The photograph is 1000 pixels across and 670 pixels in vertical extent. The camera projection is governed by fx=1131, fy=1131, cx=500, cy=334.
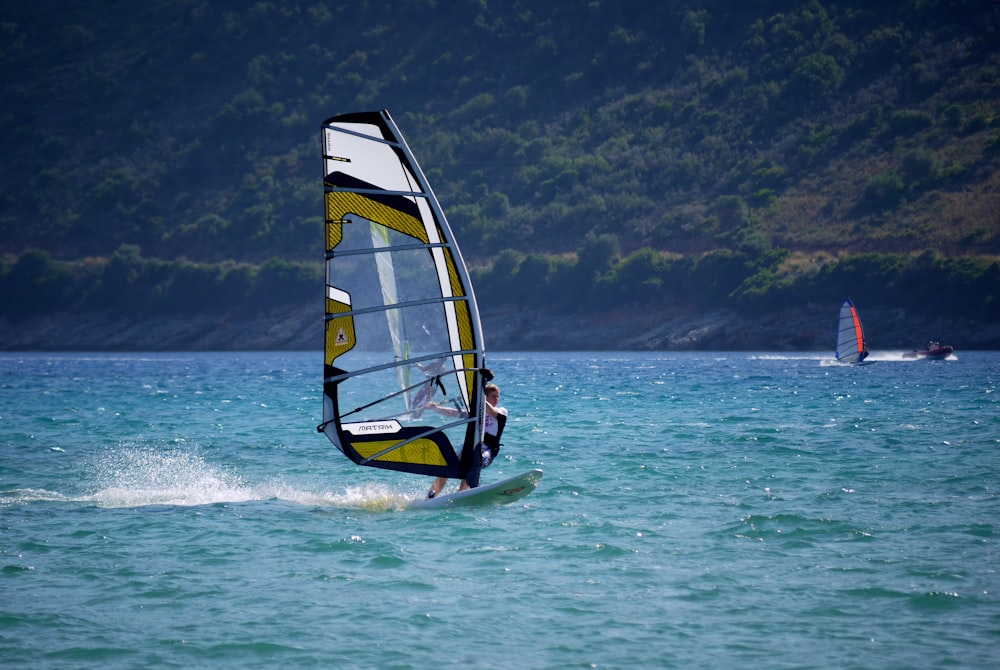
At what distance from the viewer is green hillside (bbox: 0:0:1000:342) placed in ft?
253

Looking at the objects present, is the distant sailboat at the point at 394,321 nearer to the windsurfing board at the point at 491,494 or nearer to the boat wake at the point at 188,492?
the windsurfing board at the point at 491,494

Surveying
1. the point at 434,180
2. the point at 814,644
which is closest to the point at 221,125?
the point at 434,180

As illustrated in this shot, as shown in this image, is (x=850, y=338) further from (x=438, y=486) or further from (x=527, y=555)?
(x=527, y=555)

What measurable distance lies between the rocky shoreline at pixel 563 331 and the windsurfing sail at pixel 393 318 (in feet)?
196

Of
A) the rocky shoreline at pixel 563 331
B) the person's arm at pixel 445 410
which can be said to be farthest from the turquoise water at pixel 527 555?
the rocky shoreline at pixel 563 331

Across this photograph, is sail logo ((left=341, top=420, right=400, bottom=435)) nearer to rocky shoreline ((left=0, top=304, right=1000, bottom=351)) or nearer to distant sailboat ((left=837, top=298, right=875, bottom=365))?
distant sailboat ((left=837, top=298, right=875, bottom=365))

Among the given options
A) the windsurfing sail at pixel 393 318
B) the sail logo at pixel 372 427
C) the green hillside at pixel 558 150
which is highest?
the green hillside at pixel 558 150

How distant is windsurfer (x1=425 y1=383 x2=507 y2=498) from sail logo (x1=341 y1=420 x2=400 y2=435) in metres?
0.44

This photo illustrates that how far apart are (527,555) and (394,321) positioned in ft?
10.6

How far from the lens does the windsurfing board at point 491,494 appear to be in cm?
1282

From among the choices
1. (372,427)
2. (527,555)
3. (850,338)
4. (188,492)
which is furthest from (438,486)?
(850,338)

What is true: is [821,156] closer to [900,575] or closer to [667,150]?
[667,150]

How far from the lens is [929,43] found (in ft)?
303

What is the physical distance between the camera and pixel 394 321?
41.3 feet
